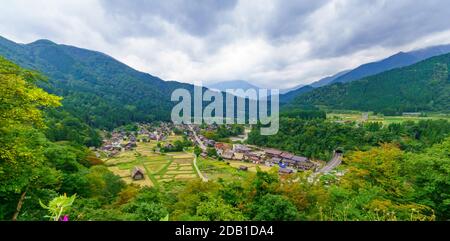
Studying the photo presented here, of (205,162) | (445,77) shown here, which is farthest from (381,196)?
(445,77)

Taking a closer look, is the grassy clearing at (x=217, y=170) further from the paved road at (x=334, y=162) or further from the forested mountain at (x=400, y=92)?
the forested mountain at (x=400, y=92)

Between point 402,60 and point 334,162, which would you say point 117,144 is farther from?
point 402,60

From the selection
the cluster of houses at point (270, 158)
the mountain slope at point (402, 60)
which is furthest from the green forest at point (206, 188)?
the mountain slope at point (402, 60)

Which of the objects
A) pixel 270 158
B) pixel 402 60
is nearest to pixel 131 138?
pixel 270 158

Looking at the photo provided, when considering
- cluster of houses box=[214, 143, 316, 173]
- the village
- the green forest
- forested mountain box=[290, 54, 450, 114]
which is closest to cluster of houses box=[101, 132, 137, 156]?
the village

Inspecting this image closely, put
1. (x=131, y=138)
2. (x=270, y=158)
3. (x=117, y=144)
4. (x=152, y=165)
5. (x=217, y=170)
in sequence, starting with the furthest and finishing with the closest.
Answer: (x=131, y=138) → (x=117, y=144) → (x=270, y=158) → (x=152, y=165) → (x=217, y=170)

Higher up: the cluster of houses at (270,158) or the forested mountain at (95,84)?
the forested mountain at (95,84)
